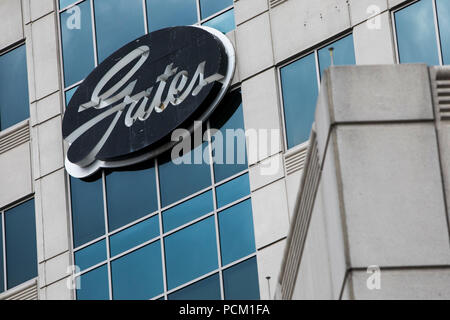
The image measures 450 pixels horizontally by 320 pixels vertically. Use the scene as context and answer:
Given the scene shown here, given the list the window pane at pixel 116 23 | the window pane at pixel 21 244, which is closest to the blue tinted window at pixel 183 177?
the window pane at pixel 116 23

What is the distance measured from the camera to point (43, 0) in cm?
3409

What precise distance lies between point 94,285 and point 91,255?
27.9 inches

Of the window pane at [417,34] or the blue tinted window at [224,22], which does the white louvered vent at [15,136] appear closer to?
the blue tinted window at [224,22]

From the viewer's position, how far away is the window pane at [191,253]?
2806 cm

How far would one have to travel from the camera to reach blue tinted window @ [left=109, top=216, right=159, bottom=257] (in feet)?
96.1

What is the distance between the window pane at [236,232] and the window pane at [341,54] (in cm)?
315

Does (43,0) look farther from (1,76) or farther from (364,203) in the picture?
(364,203)

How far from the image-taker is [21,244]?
106ft

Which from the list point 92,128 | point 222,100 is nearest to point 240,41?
point 222,100

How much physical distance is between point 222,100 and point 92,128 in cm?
361

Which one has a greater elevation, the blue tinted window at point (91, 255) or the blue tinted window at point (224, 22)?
the blue tinted window at point (224, 22)

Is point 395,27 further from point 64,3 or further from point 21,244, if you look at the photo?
point 21,244

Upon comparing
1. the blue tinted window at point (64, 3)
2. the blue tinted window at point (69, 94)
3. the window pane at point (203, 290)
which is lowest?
the window pane at point (203, 290)

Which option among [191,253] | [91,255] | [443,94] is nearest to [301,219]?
[443,94]
